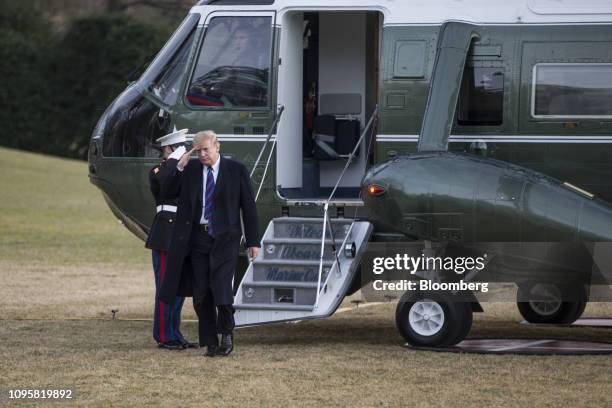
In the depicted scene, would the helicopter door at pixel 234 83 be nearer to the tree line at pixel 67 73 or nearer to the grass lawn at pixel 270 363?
the grass lawn at pixel 270 363

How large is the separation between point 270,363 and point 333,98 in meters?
3.37

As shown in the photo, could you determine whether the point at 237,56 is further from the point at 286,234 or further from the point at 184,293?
the point at 184,293

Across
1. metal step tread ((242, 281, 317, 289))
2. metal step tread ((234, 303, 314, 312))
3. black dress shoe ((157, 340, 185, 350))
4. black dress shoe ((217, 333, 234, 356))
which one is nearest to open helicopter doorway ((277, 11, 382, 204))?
metal step tread ((242, 281, 317, 289))

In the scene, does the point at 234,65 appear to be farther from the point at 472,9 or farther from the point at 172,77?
the point at 472,9

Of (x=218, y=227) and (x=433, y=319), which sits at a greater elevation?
(x=218, y=227)

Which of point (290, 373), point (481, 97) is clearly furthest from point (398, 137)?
point (290, 373)

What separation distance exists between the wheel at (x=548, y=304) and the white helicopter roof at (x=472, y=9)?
→ 2.45 metres

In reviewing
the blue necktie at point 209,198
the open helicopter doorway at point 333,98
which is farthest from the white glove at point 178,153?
the open helicopter doorway at point 333,98

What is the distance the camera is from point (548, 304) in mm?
12414

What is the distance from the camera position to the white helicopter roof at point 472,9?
10633mm

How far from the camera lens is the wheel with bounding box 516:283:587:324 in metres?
11.7

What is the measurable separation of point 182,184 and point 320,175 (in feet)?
8.50

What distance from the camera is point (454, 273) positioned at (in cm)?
1052

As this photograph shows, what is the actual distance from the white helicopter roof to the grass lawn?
2.89 m
